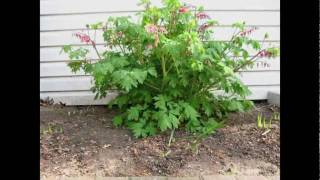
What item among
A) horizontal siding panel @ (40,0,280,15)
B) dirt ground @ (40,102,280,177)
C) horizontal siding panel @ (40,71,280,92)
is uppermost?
horizontal siding panel @ (40,0,280,15)

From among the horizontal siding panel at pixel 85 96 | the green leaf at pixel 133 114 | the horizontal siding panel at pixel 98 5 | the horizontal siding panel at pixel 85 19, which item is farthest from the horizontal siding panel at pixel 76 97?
the green leaf at pixel 133 114

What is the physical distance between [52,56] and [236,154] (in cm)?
228

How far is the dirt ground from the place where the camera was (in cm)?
335

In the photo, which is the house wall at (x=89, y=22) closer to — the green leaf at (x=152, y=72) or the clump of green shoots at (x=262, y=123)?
the clump of green shoots at (x=262, y=123)

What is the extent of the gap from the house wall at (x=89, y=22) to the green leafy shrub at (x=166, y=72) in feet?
2.46

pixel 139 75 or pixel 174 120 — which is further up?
pixel 139 75

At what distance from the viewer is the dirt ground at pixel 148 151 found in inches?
132

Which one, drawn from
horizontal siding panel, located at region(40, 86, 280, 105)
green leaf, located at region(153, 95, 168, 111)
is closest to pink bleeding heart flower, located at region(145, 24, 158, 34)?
green leaf, located at region(153, 95, 168, 111)

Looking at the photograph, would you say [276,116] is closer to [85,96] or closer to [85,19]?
[85,96]

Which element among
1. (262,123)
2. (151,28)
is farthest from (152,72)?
(262,123)

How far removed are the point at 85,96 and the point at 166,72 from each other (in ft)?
4.21

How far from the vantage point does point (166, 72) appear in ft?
13.0

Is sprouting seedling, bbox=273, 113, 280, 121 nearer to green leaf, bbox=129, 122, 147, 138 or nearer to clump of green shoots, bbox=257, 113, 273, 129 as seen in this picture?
clump of green shoots, bbox=257, 113, 273, 129

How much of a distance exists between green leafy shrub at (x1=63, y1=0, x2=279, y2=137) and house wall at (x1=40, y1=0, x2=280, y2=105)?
2.46 feet
